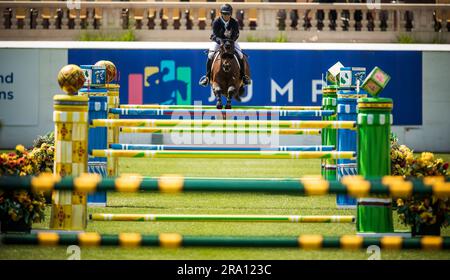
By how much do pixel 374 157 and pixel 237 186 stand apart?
2928mm

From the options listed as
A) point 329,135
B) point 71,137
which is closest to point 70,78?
point 71,137

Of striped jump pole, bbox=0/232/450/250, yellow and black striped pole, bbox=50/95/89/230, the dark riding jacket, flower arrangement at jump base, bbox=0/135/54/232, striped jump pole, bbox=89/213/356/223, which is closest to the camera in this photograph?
striped jump pole, bbox=0/232/450/250

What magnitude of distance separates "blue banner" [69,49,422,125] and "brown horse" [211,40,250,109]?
Answer: 22.6ft

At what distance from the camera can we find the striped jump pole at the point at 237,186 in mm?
3955

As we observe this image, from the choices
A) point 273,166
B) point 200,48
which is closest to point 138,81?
point 200,48

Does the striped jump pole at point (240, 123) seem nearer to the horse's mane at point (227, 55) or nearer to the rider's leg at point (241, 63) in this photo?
the horse's mane at point (227, 55)

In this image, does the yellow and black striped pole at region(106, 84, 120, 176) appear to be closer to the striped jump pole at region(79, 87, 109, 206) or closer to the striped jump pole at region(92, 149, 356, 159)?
the striped jump pole at region(79, 87, 109, 206)

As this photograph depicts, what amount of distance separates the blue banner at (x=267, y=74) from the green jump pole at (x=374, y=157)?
13.7 m

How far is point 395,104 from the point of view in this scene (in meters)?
20.9

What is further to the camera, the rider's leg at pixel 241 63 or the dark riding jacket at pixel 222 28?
the rider's leg at pixel 241 63

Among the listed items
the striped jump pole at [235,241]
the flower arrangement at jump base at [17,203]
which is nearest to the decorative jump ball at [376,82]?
the striped jump pole at [235,241]

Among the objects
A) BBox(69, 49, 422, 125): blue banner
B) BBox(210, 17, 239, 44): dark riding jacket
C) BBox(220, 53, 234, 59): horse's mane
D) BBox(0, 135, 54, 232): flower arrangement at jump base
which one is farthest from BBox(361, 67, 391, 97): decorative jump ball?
BBox(69, 49, 422, 125): blue banner

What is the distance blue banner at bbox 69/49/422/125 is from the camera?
20734mm
